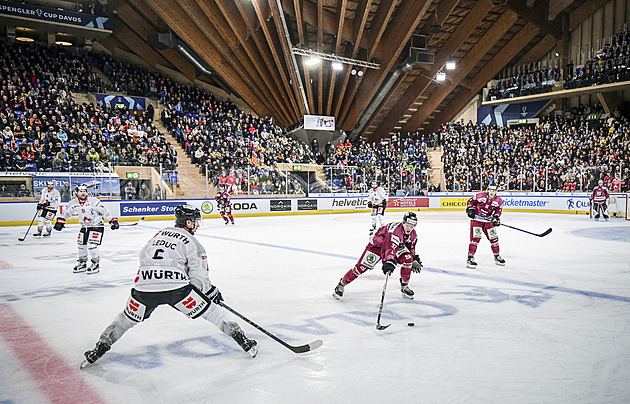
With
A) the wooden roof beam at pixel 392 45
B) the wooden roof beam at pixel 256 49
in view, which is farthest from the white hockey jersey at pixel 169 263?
the wooden roof beam at pixel 392 45

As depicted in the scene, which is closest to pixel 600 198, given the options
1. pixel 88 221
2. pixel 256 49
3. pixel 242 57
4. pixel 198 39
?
pixel 256 49

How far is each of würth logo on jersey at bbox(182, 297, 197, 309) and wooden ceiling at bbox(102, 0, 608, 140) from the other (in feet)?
55.0

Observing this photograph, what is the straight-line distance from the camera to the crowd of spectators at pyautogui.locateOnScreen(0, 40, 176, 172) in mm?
16672

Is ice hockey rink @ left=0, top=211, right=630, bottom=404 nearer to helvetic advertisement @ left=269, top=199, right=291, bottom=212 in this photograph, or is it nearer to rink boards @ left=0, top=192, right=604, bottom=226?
rink boards @ left=0, top=192, right=604, bottom=226

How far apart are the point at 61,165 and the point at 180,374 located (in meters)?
15.4

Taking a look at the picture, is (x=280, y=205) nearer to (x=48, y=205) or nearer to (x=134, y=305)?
(x=48, y=205)

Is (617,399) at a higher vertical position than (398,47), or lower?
lower

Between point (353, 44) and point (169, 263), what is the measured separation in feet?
73.5

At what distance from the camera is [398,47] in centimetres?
2325

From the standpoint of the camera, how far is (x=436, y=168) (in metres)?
27.4

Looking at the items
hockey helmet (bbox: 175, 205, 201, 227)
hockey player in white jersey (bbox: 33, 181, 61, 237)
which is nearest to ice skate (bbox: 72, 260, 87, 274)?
hockey helmet (bbox: 175, 205, 201, 227)

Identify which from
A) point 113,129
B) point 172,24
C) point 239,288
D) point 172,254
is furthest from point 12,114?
point 172,254

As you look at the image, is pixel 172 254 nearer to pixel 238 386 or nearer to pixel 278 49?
pixel 238 386

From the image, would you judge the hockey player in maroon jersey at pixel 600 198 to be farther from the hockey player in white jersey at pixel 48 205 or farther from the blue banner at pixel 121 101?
the blue banner at pixel 121 101
